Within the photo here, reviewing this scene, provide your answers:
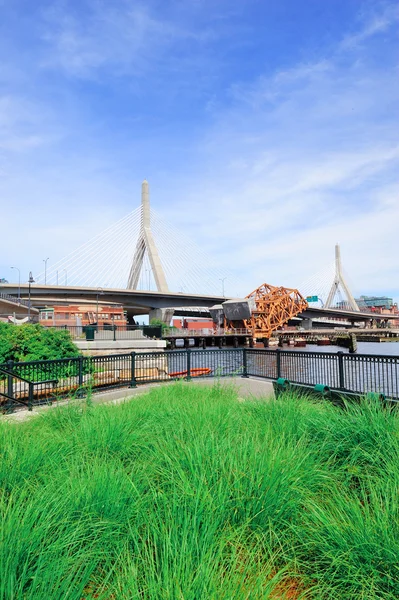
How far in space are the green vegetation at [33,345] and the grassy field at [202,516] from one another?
11469 mm

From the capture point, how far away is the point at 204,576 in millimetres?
2201

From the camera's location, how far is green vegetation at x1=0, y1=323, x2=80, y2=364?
15711mm

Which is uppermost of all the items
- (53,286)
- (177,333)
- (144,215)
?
(144,215)

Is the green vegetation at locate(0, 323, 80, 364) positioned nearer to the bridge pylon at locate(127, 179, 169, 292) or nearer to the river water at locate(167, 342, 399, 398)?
the river water at locate(167, 342, 399, 398)

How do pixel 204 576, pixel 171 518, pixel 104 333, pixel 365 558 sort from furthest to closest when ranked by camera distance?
1. pixel 104 333
2. pixel 171 518
3. pixel 365 558
4. pixel 204 576

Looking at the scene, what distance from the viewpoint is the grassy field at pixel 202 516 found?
2.34 metres

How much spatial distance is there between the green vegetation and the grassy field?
11.5 meters

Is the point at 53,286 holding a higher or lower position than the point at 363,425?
higher

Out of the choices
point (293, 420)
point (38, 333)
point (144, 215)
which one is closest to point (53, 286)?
point (144, 215)

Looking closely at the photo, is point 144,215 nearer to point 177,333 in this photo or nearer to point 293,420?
point 177,333

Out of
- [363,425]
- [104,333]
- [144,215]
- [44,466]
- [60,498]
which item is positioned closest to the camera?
[60,498]

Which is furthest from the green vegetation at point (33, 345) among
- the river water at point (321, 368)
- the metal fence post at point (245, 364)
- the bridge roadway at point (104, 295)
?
the bridge roadway at point (104, 295)

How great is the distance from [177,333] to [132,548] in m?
78.8

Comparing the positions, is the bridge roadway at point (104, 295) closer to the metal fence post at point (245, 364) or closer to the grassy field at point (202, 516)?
the metal fence post at point (245, 364)
